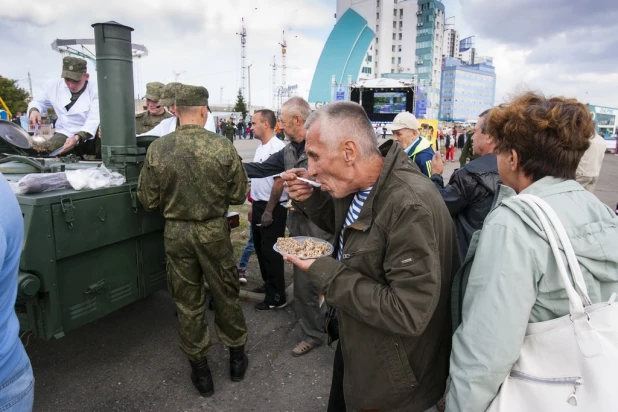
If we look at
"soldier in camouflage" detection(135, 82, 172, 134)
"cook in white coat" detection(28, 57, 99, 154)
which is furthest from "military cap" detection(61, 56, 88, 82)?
"soldier in camouflage" detection(135, 82, 172, 134)

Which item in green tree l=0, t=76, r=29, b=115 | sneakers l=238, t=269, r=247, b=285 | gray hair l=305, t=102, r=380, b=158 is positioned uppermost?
green tree l=0, t=76, r=29, b=115

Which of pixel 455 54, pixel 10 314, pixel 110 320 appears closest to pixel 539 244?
pixel 10 314

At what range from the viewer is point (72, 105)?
4.41 m

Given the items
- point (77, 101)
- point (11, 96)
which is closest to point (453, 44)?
point (11, 96)

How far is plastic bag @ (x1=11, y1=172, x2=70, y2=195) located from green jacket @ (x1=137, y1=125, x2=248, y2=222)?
0.48 m

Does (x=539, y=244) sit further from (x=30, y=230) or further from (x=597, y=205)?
(x=30, y=230)

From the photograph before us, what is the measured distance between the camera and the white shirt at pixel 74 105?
4359 millimetres

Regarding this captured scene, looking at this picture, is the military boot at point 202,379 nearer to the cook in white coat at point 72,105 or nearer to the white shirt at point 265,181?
the white shirt at point 265,181

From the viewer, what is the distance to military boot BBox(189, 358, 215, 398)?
3113 mm

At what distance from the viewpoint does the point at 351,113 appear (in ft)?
6.10

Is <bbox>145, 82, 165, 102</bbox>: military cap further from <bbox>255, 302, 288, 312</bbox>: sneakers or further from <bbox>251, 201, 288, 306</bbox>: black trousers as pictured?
<bbox>255, 302, 288, 312</bbox>: sneakers

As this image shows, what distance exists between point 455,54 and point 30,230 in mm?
131245

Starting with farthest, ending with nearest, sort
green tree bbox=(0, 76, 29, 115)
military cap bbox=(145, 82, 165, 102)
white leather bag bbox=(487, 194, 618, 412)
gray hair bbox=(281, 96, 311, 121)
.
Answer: green tree bbox=(0, 76, 29, 115) → military cap bbox=(145, 82, 165, 102) → gray hair bbox=(281, 96, 311, 121) → white leather bag bbox=(487, 194, 618, 412)

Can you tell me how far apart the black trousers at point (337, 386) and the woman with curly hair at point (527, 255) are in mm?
959
